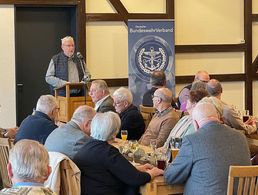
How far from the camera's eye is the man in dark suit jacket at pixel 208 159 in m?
3.67

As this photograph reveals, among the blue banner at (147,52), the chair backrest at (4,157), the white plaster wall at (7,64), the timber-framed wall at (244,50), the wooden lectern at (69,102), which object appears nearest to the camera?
the chair backrest at (4,157)

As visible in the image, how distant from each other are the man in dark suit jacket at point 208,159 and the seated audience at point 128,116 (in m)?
2.31

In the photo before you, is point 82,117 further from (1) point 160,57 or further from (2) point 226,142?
(1) point 160,57

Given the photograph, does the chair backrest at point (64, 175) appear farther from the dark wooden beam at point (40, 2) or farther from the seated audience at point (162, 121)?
the dark wooden beam at point (40, 2)

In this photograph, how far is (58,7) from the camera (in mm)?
9562

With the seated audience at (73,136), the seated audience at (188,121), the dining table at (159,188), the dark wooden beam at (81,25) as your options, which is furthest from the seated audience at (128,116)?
the dark wooden beam at (81,25)

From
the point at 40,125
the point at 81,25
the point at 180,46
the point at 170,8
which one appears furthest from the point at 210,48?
the point at 40,125

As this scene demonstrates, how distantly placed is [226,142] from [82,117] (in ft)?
4.07

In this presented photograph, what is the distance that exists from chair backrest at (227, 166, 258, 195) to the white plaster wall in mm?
6049

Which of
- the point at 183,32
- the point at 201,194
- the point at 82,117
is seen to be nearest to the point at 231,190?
the point at 201,194

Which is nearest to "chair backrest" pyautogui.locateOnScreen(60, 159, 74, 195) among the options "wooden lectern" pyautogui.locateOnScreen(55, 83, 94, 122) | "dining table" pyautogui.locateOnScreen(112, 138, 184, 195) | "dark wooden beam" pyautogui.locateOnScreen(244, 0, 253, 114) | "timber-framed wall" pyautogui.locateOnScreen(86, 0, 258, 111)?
"dining table" pyautogui.locateOnScreen(112, 138, 184, 195)

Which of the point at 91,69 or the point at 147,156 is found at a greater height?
the point at 91,69

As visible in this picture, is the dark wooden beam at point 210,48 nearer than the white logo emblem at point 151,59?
No

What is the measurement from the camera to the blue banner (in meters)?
9.55
